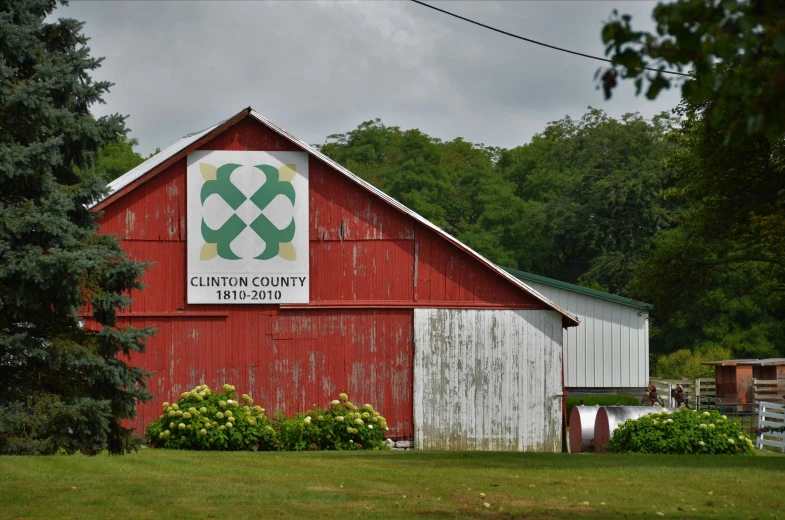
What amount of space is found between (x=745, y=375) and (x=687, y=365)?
1084 cm

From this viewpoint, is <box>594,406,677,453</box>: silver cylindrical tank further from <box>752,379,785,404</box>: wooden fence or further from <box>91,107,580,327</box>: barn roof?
<box>752,379,785,404</box>: wooden fence

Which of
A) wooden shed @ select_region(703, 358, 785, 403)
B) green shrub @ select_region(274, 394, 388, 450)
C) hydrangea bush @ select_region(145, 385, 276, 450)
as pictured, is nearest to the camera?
hydrangea bush @ select_region(145, 385, 276, 450)

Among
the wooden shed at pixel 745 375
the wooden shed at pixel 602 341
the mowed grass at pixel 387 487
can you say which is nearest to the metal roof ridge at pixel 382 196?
the mowed grass at pixel 387 487

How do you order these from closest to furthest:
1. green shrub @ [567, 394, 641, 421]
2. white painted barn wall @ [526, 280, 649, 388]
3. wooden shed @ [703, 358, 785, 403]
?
1. green shrub @ [567, 394, 641, 421]
2. white painted barn wall @ [526, 280, 649, 388]
3. wooden shed @ [703, 358, 785, 403]

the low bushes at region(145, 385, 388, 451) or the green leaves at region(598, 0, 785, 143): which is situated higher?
the green leaves at region(598, 0, 785, 143)

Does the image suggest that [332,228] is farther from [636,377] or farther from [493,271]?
[636,377]

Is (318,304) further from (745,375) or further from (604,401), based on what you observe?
(745,375)

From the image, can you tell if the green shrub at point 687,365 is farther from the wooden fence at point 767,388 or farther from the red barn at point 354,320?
the red barn at point 354,320

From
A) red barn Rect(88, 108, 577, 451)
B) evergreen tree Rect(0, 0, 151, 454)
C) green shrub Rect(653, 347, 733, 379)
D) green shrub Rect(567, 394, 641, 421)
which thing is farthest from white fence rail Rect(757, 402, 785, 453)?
green shrub Rect(653, 347, 733, 379)

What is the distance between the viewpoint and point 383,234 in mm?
24453

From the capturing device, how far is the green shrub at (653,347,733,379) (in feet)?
181

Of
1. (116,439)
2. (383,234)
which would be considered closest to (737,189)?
(383,234)

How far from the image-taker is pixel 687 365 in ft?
182

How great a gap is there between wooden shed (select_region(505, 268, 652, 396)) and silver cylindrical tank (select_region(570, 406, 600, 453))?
16601 millimetres
